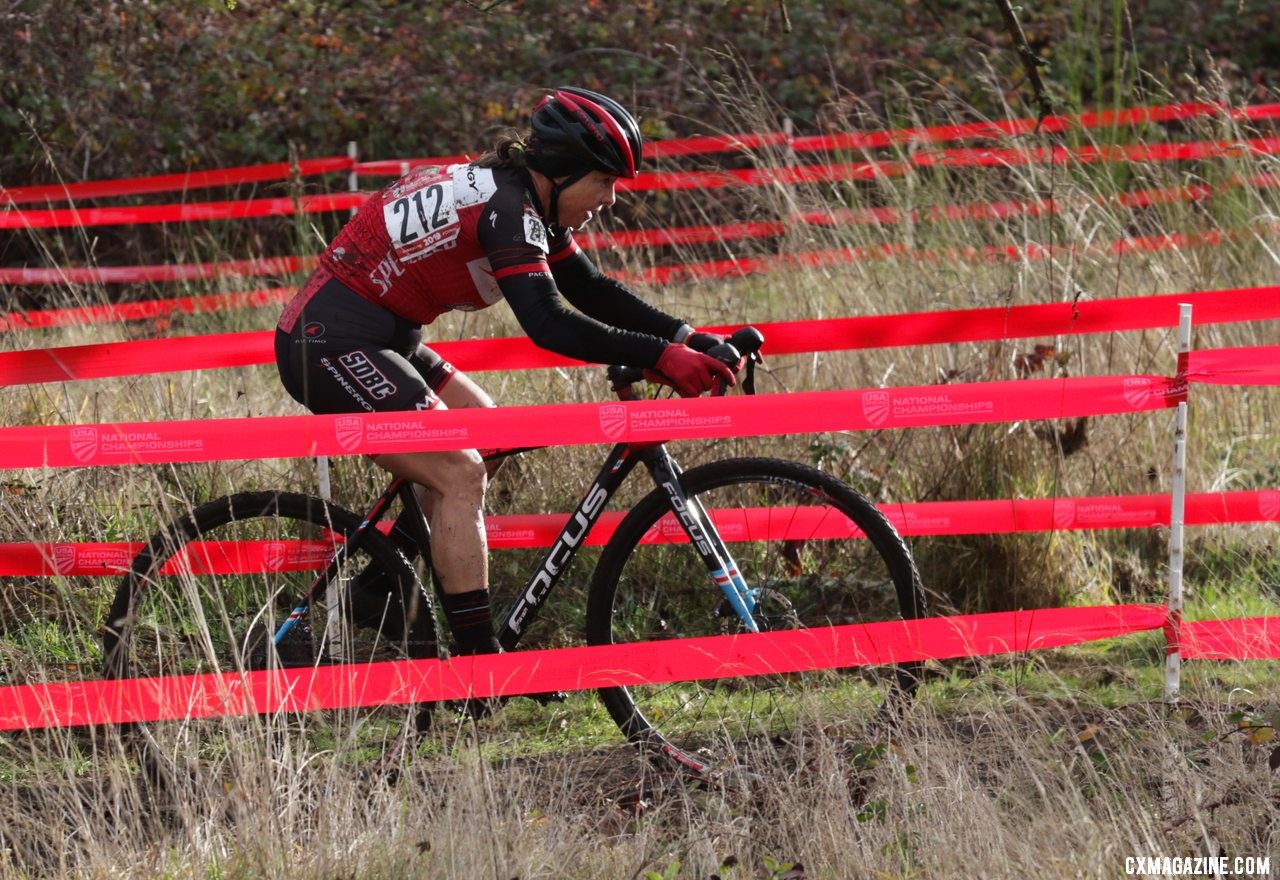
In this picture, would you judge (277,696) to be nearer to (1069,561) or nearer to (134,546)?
(134,546)

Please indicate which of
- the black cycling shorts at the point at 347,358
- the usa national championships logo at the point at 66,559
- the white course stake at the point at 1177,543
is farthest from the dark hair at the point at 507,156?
the white course stake at the point at 1177,543

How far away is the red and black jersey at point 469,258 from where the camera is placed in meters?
4.25

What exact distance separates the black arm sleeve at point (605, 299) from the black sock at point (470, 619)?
100 centimetres

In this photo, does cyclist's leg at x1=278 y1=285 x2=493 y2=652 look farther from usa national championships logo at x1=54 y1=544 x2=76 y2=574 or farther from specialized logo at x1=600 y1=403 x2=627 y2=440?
usa national championships logo at x1=54 y1=544 x2=76 y2=574

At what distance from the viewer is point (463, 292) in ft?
14.9

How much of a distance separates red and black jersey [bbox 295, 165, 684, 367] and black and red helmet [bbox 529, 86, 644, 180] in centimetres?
12

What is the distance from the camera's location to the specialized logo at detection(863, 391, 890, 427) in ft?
14.8

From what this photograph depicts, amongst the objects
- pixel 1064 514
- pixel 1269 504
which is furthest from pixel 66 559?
pixel 1269 504

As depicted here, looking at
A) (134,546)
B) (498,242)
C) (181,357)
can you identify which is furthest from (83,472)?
(498,242)

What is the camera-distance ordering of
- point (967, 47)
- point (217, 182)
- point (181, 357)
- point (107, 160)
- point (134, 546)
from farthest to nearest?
point (967, 47)
point (107, 160)
point (217, 182)
point (181, 357)
point (134, 546)

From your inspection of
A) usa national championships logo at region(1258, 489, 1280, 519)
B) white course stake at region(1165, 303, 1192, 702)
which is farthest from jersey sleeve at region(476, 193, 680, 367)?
usa national championships logo at region(1258, 489, 1280, 519)

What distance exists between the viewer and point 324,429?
428cm

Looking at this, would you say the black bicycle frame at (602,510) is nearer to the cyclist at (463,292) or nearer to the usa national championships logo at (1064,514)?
the cyclist at (463,292)

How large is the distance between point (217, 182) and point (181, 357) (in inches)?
258
